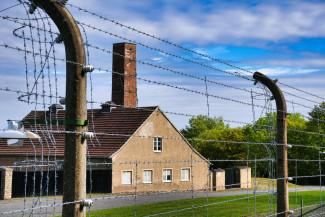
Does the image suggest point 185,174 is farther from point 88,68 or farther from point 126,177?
point 88,68

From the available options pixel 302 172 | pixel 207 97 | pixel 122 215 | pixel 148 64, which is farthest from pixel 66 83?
pixel 302 172

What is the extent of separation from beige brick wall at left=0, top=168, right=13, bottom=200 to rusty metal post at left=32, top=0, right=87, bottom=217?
2270 cm

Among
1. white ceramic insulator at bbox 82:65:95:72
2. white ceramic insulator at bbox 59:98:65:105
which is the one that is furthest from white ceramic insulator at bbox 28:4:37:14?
white ceramic insulator at bbox 59:98:65:105

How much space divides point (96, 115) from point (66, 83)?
29.9 metres

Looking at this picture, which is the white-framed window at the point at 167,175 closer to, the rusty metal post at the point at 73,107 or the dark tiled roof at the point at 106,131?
the dark tiled roof at the point at 106,131

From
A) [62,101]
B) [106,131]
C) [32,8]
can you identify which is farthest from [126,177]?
[32,8]

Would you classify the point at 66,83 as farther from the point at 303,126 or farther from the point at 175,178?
the point at 303,126

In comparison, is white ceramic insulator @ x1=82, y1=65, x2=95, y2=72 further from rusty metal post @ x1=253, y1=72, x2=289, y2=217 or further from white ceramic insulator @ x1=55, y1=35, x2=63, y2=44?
rusty metal post @ x1=253, y1=72, x2=289, y2=217

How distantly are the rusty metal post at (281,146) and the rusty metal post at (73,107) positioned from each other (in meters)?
6.58

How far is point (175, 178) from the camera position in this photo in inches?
1378

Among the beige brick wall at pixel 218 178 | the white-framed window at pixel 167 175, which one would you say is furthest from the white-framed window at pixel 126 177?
the beige brick wall at pixel 218 178

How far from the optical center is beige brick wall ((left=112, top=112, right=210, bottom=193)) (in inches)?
1222

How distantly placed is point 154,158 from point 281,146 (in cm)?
2327

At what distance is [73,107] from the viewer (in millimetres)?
5566
